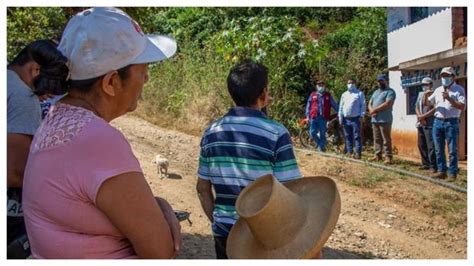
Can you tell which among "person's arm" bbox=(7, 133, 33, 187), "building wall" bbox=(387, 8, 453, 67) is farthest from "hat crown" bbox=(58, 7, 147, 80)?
"building wall" bbox=(387, 8, 453, 67)

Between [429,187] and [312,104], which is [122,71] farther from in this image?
[312,104]

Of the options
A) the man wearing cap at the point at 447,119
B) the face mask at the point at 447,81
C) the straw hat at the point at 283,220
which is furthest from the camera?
the face mask at the point at 447,81

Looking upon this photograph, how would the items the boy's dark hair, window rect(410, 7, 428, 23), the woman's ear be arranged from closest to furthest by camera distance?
the woman's ear < the boy's dark hair < window rect(410, 7, 428, 23)

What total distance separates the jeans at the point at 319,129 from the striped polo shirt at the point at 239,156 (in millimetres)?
8286

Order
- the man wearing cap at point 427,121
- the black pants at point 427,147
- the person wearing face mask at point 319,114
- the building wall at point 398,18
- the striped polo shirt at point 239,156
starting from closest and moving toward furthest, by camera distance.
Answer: the striped polo shirt at point 239,156
the man wearing cap at point 427,121
the black pants at point 427,147
the person wearing face mask at point 319,114
the building wall at point 398,18

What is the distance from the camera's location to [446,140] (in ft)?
25.5

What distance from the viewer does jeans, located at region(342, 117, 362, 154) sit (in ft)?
31.7

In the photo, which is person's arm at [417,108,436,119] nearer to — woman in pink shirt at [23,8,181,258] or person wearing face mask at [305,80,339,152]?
person wearing face mask at [305,80,339,152]

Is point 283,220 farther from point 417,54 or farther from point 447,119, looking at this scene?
point 417,54

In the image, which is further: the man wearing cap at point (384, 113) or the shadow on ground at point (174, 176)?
the man wearing cap at point (384, 113)

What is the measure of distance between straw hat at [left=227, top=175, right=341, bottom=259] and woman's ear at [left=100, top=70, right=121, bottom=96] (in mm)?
653

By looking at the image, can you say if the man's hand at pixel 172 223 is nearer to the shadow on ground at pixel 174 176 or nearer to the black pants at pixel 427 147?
the shadow on ground at pixel 174 176

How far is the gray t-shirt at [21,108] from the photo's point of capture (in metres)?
2.18

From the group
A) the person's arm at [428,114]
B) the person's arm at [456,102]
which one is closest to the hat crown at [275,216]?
the person's arm at [456,102]
